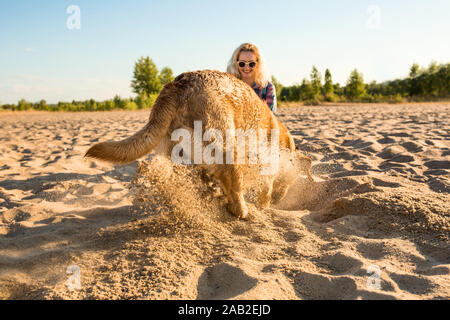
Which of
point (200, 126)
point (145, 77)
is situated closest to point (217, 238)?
point (200, 126)

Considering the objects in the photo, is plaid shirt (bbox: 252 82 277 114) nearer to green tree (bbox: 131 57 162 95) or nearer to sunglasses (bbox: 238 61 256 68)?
sunglasses (bbox: 238 61 256 68)

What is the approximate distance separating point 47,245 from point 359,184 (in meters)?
3.51

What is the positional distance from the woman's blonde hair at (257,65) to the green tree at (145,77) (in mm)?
39985

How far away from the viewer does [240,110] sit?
109 inches

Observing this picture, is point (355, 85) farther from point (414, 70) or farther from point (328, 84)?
point (414, 70)

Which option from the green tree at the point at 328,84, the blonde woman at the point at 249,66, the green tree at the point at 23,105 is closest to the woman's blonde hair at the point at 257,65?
the blonde woman at the point at 249,66

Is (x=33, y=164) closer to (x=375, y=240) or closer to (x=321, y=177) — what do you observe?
(x=321, y=177)

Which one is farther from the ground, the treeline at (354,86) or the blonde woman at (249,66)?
the treeline at (354,86)

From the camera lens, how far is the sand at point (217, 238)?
187cm

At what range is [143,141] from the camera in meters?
2.31

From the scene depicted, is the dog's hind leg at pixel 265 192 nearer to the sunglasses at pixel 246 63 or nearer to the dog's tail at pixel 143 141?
the dog's tail at pixel 143 141

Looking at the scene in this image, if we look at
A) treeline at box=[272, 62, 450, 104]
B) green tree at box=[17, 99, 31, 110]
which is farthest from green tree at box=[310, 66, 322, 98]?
green tree at box=[17, 99, 31, 110]

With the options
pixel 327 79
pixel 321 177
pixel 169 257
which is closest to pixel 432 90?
pixel 327 79
